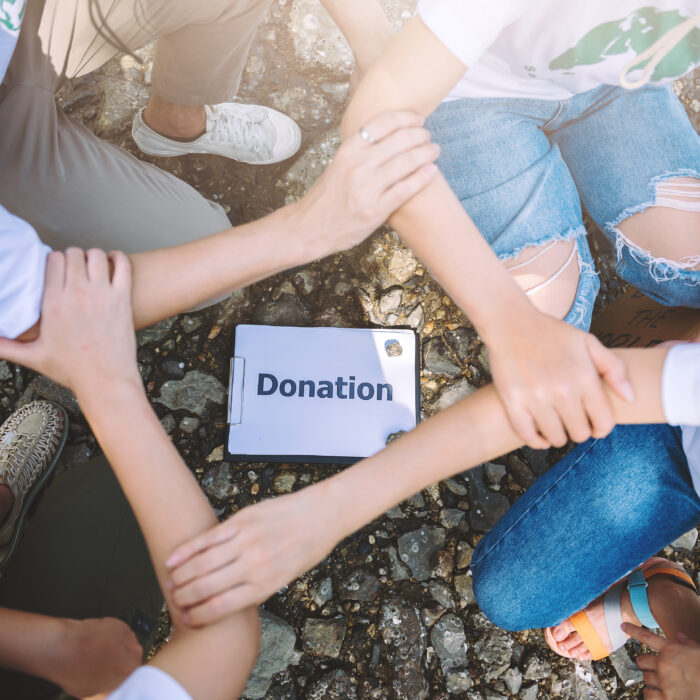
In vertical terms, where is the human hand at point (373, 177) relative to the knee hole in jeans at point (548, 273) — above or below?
above

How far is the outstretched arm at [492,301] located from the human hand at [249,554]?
52 centimetres

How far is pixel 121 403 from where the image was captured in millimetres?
1151

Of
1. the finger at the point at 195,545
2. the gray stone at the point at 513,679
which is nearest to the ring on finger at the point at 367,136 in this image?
the finger at the point at 195,545

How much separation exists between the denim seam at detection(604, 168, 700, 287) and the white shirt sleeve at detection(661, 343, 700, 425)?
15.6 inches

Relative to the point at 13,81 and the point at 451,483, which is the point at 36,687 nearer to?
the point at 451,483

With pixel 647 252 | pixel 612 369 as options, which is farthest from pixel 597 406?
pixel 647 252

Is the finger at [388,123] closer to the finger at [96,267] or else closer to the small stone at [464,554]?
the finger at [96,267]

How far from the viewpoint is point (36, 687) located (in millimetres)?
1160

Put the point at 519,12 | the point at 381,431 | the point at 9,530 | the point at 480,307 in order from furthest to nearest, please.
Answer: the point at 381,431 < the point at 9,530 < the point at 480,307 < the point at 519,12

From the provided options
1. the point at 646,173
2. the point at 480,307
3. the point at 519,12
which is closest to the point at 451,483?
the point at 480,307

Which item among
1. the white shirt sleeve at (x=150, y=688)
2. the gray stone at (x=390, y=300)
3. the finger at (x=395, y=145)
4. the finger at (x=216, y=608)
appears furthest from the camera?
the gray stone at (x=390, y=300)

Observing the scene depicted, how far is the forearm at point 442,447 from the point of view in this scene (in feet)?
3.85

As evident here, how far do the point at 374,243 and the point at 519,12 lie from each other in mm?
989

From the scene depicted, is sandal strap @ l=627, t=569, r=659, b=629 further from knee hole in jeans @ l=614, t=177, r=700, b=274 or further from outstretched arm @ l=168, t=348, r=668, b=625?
knee hole in jeans @ l=614, t=177, r=700, b=274
